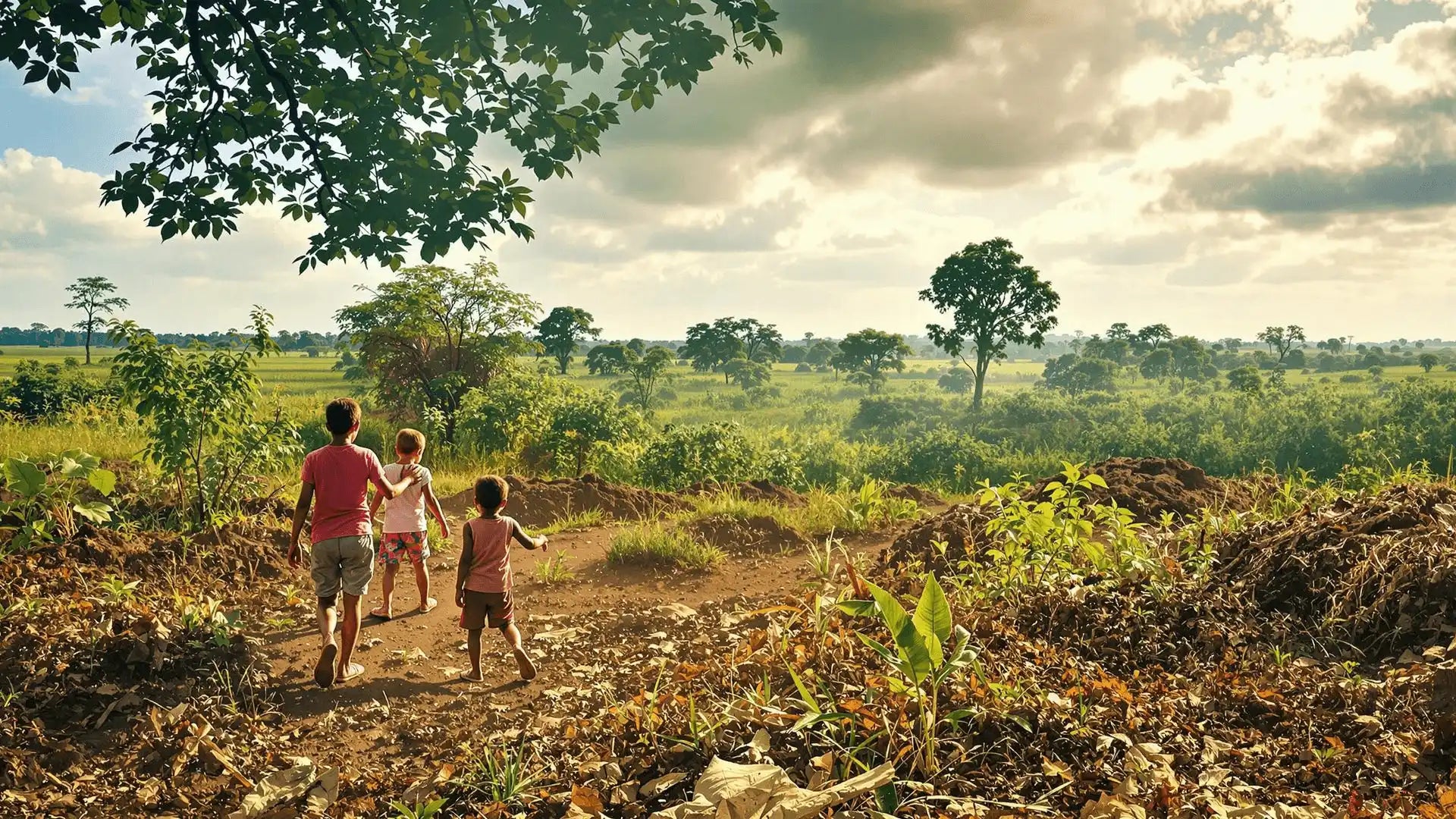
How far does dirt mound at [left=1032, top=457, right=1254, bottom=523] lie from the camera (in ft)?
27.9

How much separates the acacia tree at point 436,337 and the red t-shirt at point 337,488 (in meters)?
14.6

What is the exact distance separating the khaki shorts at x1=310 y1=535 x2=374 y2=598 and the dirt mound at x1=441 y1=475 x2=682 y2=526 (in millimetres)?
4580

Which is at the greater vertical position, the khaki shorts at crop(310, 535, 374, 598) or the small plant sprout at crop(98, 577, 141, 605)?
the khaki shorts at crop(310, 535, 374, 598)

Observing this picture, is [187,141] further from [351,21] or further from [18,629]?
[18,629]

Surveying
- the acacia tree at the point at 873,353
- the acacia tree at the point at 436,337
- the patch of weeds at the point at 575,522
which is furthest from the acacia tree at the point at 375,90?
the acacia tree at the point at 873,353

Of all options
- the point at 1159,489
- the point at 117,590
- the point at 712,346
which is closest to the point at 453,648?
the point at 117,590

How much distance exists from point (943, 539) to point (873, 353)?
2539 inches

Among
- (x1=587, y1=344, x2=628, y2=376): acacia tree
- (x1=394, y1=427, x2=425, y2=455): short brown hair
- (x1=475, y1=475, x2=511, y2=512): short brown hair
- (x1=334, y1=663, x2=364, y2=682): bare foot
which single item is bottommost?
(x1=334, y1=663, x2=364, y2=682): bare foot

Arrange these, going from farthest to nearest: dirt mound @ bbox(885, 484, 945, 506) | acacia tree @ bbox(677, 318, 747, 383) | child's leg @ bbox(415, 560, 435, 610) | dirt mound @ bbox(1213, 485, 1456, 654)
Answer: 1. acacia tree @ bbox(677, 318, 747, 383)
2. dirt mound @ bbox(885, 484, 945, 506)
3. child's leg @ bbox(415, 560, 435, 610)
4. dirt mound @ bbox(1213, 485, 1456, 654)

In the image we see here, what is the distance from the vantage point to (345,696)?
5020 mm

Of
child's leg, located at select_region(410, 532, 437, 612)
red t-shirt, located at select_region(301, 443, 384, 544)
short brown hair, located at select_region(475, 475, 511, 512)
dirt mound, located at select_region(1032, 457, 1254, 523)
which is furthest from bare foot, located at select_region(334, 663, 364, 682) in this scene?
dirt mound, located at select_region(1032, 457, 1254, 523)

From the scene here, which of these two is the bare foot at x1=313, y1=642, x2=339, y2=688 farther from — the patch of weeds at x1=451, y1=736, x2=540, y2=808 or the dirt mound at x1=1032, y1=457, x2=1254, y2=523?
the dirt mound at x1=1032, y1=457, x2=1254, y2=523

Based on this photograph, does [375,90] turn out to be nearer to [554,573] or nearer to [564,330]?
[554,573]

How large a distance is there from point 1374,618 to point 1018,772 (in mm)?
2918
